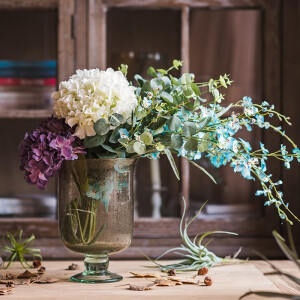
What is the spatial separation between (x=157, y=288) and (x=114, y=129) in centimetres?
31

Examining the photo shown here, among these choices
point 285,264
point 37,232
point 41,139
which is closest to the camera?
point 41,139

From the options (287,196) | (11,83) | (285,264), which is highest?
(11,83)

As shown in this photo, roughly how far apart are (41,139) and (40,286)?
11.3 inches

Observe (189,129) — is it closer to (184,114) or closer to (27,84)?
(184,114)

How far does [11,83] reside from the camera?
1957mm

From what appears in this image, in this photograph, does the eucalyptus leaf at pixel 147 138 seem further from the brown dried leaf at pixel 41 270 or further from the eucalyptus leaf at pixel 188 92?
the brown dried leaf at pixel 41 270

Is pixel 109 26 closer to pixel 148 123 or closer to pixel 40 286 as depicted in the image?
pixel 148 123

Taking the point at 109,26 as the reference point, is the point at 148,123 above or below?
below

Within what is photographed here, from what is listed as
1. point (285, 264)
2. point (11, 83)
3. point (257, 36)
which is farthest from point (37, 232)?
point (257, 36)

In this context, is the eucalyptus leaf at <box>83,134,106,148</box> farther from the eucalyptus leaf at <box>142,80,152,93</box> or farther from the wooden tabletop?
the wooden tabletop

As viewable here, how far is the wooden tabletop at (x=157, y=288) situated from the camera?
3.59 feet

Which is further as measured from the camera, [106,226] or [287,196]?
[287,196]

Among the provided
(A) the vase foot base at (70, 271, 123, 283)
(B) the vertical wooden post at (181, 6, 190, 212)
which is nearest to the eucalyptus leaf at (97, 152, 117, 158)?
(A) the vase foot base at (70, 271, 123, 283)

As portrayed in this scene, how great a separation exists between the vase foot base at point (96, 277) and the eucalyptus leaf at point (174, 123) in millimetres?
324
